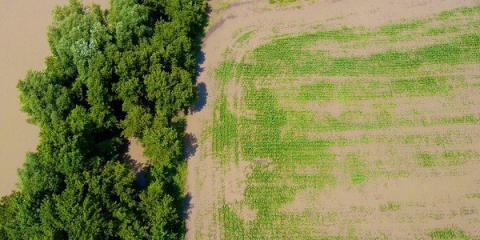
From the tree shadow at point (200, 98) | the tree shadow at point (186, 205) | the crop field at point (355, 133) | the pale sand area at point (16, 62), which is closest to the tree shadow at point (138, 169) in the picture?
the tree shadow at point (186, 205)

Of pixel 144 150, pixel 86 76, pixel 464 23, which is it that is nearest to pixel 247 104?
pixel 144 150

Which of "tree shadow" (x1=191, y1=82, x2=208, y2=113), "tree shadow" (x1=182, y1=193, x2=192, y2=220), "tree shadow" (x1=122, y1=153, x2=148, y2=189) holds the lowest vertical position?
"tree shadow" (x1=182, y1=193, x2=192, y2=220)

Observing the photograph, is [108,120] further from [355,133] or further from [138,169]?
[355,133]

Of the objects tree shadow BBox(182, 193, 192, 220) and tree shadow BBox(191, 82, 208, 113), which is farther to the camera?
tree shadow BBox(191, 82, 208, 113)

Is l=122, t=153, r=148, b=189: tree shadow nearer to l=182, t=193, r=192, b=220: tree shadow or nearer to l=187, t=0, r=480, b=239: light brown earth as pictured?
l=182, t=193, r=192, b=220: tree shadow

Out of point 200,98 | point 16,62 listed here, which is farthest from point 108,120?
point 16,62

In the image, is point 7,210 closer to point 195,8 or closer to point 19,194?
point 19,194

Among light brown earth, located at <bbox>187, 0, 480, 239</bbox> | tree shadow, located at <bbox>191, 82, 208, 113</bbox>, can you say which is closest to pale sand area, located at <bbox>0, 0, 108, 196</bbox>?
light brown earth, located at <bbox>187, 0, 480, 239</bbox>
